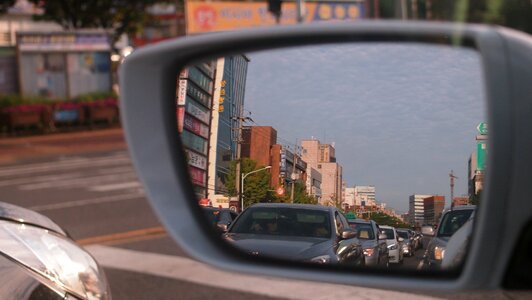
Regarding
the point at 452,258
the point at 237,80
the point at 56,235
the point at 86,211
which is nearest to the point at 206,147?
the point at 237,80

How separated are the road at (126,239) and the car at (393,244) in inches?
0.8

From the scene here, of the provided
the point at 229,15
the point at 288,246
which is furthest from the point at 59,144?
the point at 288,246

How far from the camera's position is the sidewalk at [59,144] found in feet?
80.5

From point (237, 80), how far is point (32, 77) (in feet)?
97.6

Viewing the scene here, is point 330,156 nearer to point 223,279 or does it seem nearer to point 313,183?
point 313,183

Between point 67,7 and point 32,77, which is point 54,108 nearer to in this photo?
point 32,77

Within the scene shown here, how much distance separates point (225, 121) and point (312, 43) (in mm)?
362

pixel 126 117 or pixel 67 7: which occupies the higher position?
pixel 67 7

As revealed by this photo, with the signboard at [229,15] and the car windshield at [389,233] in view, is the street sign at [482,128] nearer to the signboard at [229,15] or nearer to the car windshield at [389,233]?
the car windshield at [389,233]

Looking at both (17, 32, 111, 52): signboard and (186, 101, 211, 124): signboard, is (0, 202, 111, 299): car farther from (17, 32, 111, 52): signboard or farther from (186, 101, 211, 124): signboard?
(17, 32, 111, 52): signboard

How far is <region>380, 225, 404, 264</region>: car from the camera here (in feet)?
5.84

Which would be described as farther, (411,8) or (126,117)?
(411,8)

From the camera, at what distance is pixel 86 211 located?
13.0 m

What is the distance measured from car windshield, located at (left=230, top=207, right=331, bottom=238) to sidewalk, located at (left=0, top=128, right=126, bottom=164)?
21818 mm
